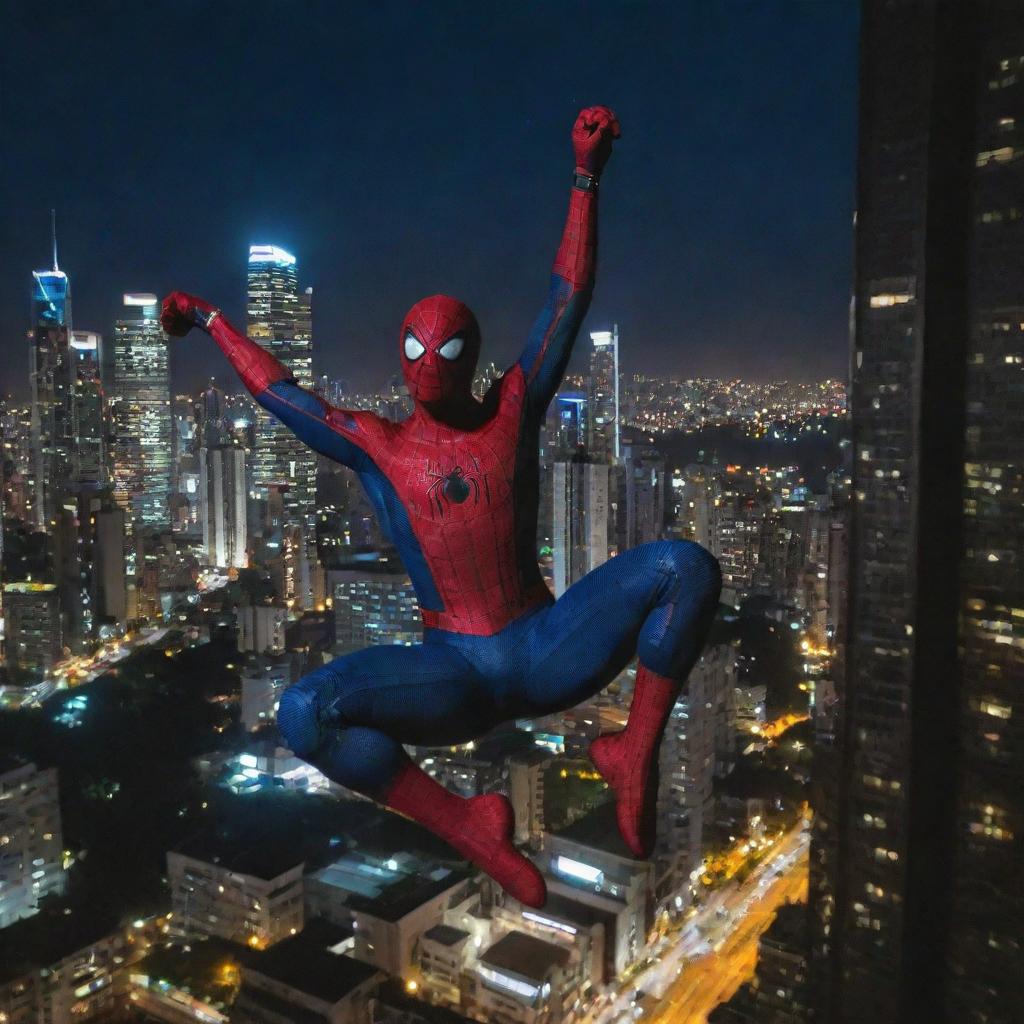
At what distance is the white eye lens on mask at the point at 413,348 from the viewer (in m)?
1.17

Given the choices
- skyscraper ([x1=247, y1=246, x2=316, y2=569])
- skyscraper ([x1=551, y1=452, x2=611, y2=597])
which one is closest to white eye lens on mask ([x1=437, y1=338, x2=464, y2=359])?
skyscraper ([x1=247, y1=246, x2=316, y2=569])

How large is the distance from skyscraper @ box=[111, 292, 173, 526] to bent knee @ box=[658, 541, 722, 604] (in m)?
9.69

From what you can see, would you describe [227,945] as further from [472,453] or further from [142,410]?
[142,410]

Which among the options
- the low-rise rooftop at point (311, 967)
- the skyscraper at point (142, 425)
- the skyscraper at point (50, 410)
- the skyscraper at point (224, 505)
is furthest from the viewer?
the skyscraper at point (224, 505)

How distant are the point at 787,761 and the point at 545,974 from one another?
2970 millimetres

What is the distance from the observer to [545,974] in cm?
442

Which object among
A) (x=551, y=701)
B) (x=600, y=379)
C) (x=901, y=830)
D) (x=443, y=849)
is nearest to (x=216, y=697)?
(x=443, y=849)

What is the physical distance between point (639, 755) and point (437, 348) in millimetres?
547

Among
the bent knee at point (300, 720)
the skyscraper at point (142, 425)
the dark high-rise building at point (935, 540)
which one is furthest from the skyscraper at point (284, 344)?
the bent knee at point (300, 720)

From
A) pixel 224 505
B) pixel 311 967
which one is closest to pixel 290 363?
pixel 311 967

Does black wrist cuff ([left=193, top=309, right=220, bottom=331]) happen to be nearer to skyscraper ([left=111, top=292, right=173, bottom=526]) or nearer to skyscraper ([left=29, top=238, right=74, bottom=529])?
skyscraper ([left=29, top=238, right=74, bottom=529])

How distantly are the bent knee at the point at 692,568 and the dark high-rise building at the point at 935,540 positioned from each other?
224cm

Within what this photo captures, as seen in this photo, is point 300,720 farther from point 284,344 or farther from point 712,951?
point 284,344

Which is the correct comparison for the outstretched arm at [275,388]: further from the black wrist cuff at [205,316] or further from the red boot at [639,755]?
the red boot at [639,755]
